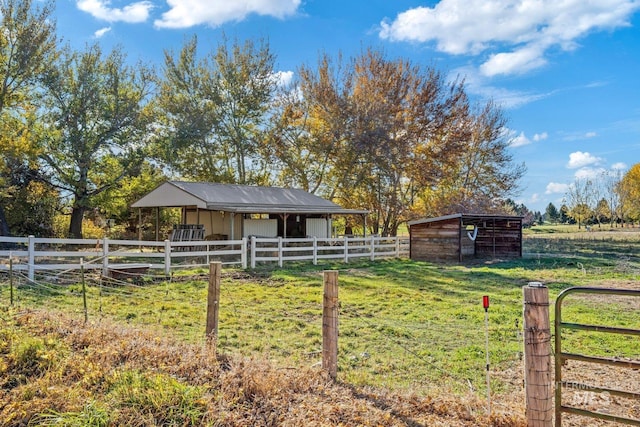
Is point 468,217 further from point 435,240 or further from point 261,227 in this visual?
point 261,227

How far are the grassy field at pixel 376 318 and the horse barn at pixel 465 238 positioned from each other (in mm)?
5140

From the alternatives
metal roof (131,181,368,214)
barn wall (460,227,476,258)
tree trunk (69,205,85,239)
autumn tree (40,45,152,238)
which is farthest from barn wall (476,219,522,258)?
tree trunk (69,205,85,239)

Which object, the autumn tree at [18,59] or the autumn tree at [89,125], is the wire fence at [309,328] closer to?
the autumn tree at [18,59]

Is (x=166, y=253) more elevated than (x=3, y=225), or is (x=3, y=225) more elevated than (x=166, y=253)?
(x=3, y=225)

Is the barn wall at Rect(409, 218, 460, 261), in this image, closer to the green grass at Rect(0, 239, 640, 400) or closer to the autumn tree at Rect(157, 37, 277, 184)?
the green grass at Rect(0, 239, 640, 400)

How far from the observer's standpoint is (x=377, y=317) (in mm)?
7457

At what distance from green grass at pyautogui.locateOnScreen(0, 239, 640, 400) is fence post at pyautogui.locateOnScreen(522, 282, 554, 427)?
114 centimetres

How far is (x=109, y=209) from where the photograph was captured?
25.2 metres

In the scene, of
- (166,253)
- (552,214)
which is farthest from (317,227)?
(552,214)

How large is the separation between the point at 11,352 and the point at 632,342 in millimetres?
7290

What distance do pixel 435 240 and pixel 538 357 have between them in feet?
52.0

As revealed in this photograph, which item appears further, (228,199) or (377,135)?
(377,135)

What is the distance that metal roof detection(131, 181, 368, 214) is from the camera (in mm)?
18672

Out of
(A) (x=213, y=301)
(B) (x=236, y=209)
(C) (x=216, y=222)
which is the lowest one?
(A) (x=213, y=301)
